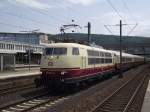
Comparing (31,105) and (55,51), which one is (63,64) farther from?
(31,105)

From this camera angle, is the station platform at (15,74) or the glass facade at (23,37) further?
the glass facade at (23,37)

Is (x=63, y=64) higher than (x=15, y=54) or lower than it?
lower

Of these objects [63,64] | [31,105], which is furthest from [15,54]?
[31,105]

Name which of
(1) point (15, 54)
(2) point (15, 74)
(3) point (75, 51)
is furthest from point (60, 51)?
(1) point (15, 54)

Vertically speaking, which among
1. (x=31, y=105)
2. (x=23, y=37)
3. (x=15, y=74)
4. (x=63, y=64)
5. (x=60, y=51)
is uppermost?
(x=23, y=37)

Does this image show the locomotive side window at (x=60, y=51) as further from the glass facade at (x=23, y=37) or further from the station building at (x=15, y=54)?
the glass facade at (x=23, y=37)

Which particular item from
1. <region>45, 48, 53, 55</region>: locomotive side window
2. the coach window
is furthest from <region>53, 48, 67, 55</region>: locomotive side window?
the coach window

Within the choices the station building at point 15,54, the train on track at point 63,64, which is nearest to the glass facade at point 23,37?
the station building at point 15,54

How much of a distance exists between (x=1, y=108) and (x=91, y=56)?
11087 millimetres

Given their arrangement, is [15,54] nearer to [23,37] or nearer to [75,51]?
[75,51]

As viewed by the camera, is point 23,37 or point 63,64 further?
point 23,37

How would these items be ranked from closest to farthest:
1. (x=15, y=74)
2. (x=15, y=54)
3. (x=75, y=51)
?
1. (x=75, y=51)
2. (x=15, y=74)
3. (x=15, y=54)

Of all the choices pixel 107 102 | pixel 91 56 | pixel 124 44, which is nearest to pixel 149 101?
pixel 107 102

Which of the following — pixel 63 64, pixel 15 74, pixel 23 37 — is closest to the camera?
pixel 63 64
